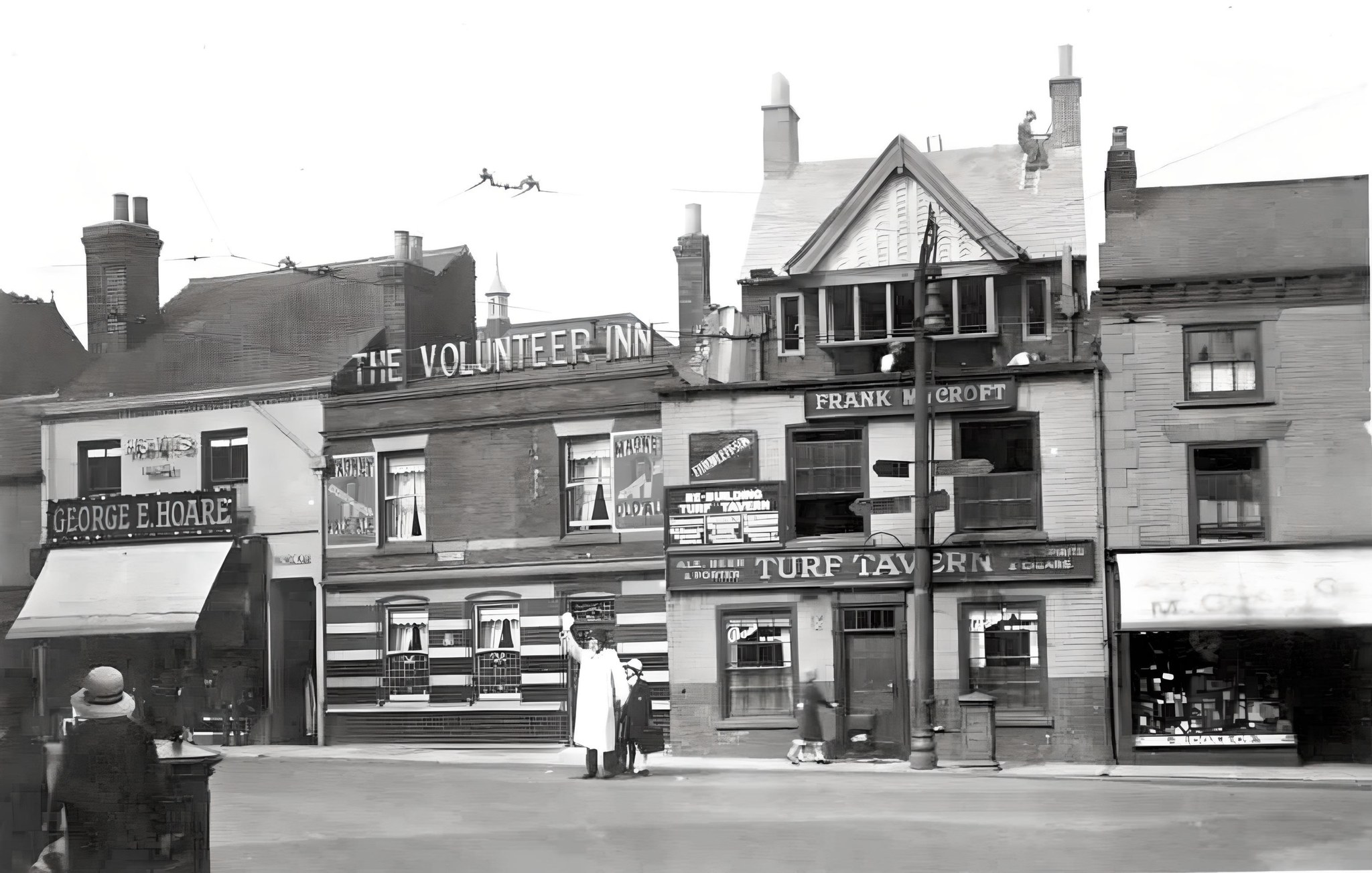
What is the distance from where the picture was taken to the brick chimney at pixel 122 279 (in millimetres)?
13383

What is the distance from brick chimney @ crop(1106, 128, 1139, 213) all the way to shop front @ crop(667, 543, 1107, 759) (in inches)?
148

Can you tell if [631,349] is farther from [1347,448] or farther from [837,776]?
[1347,448]

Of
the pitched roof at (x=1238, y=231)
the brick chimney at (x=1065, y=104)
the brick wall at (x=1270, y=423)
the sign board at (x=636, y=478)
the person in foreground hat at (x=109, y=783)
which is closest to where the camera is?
the person in foreground hat at (x=109, y=783)

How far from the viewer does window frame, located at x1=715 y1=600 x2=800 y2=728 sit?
54.1ft

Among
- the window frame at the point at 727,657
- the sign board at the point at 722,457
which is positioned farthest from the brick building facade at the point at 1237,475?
the sign board at the point at 722,457

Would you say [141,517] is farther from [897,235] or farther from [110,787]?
[897,235]

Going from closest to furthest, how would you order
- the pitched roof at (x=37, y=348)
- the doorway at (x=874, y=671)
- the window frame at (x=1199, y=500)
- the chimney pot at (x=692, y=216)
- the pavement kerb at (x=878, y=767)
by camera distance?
the chimney pot at (x=692, y=216) < the pitched roof at (x=37, y=348) < the pavement kerb at (x=878, y=767) < the window frame at (x=1199, y=500) < the doorway at (x=874, y=671)

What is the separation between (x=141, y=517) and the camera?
14.0 metres

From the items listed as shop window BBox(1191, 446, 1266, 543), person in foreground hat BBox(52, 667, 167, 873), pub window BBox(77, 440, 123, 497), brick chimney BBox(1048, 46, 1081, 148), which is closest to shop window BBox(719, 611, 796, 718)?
shop window BBox(1191, 446, 1266, 543)

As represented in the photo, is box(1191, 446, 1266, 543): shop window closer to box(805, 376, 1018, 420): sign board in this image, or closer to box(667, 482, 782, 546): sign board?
box(805, 376, 1018, 420): sign board

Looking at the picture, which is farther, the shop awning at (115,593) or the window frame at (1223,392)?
the window frame at (1223,392)

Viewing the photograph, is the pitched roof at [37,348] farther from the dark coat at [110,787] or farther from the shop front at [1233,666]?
the shop front at [1233,666]

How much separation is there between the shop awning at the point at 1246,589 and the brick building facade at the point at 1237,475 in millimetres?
18

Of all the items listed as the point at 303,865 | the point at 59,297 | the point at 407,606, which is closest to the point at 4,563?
the point at 59,297
